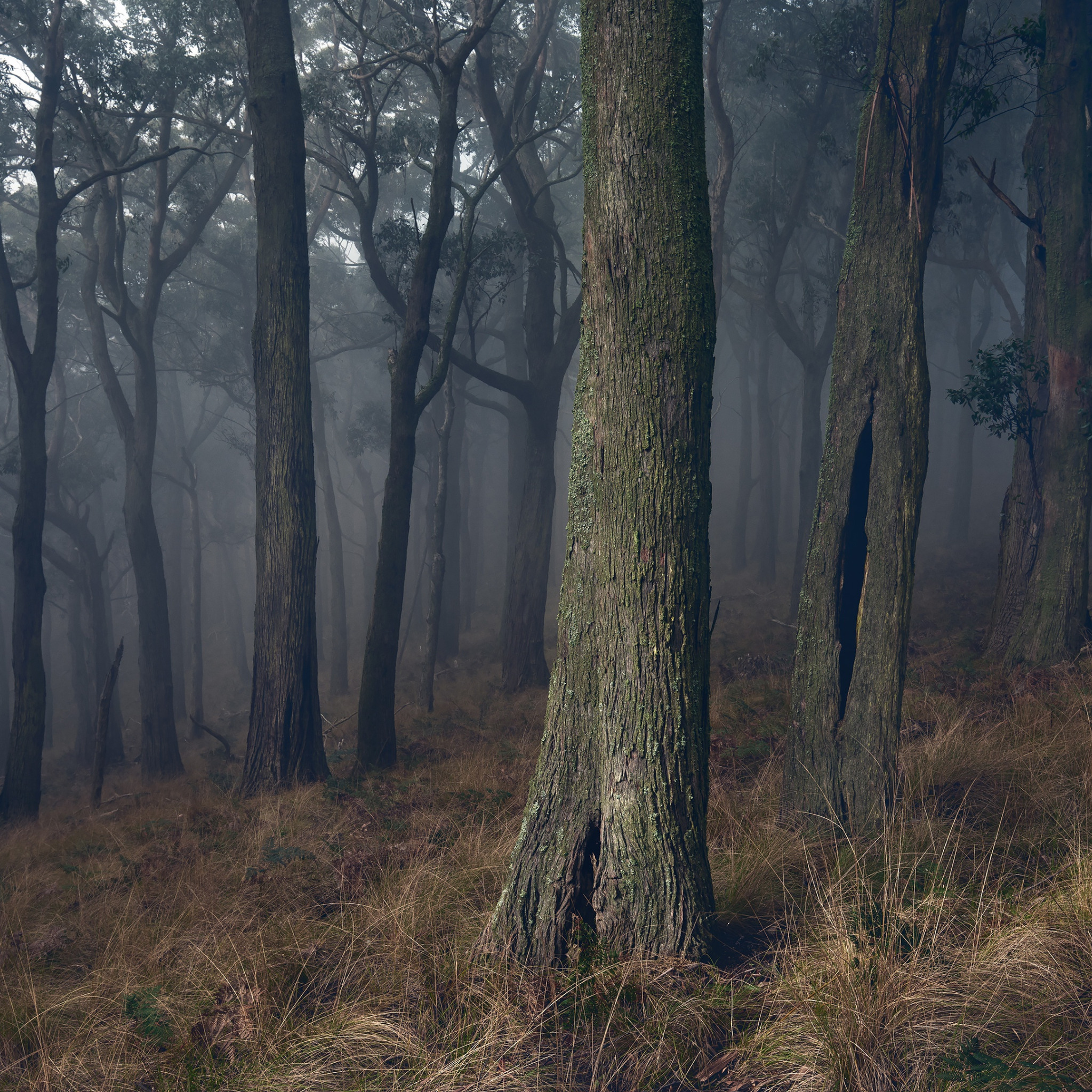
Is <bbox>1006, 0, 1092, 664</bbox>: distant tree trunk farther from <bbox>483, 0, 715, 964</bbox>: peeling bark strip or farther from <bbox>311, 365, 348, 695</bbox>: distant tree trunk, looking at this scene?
<bbox>311, 365, 348, 695</bbox>: distant tree trunk

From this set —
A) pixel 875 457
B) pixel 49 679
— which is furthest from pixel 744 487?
pixel 49 679

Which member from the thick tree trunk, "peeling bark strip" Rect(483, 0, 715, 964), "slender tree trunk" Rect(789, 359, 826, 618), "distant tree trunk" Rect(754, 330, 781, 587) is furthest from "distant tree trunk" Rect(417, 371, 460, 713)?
"distant tree trunk" Rect(754, 330, 781, 587)

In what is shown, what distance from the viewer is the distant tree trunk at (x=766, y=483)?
22453 mm

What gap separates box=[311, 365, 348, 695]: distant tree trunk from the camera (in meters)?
19.6

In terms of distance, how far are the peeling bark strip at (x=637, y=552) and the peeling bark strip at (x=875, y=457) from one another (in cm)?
158

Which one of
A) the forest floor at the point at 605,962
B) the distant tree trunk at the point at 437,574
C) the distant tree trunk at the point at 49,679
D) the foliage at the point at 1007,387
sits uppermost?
the foliage at the point at 1007,387

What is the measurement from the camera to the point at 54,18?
9.90 meters

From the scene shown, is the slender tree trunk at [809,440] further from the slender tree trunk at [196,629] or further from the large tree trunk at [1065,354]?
the slender tree trunk at [196,629]

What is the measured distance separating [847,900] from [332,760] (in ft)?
23.8

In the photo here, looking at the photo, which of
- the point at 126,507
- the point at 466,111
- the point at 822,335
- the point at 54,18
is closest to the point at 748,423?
the point at 822,335

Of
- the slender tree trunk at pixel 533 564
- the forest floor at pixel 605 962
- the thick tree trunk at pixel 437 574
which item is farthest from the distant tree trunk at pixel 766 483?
the forest floor at pixel 605 962

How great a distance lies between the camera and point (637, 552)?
324cm

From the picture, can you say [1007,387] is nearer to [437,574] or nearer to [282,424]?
[437,574]

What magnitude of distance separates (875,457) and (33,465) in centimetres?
985
